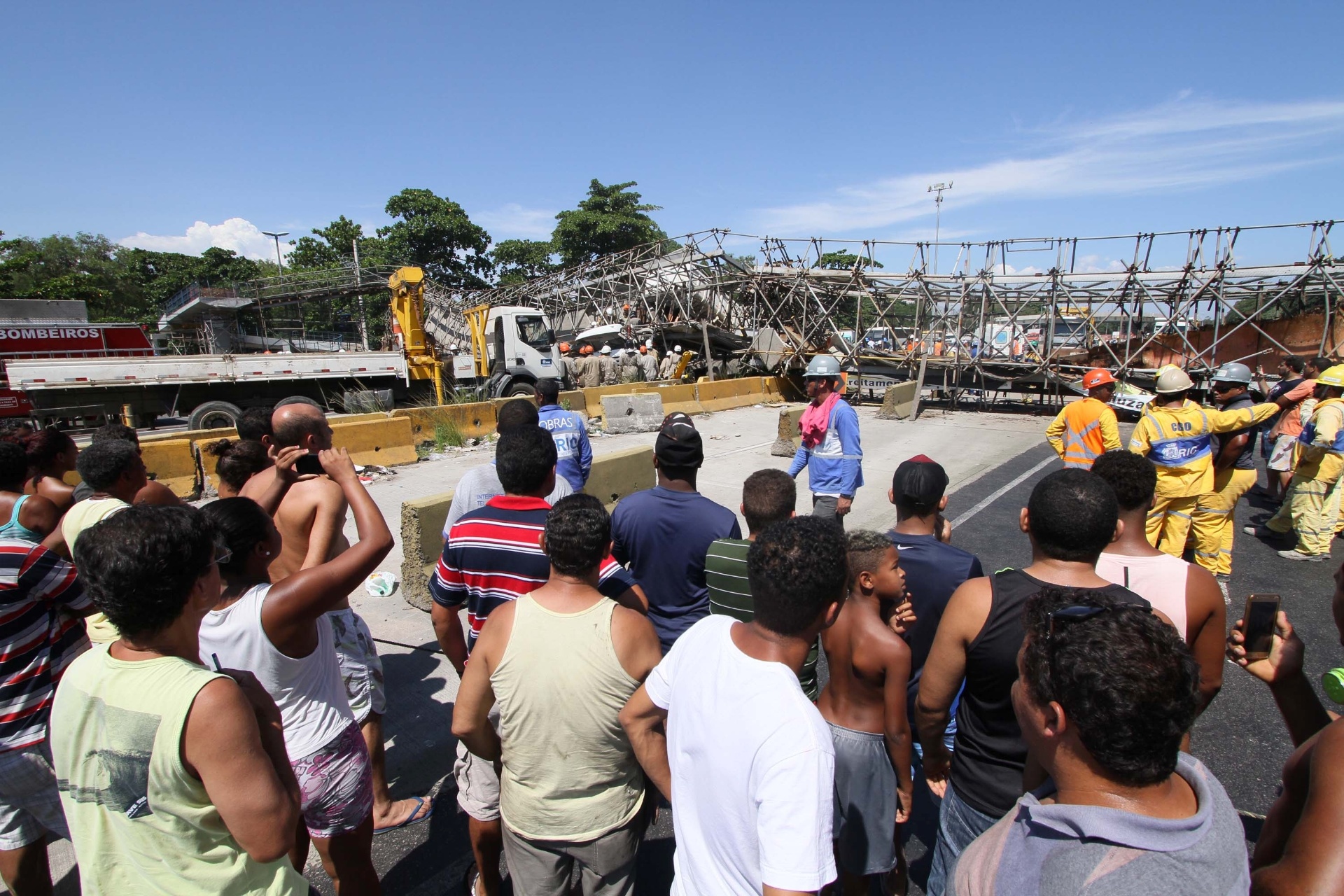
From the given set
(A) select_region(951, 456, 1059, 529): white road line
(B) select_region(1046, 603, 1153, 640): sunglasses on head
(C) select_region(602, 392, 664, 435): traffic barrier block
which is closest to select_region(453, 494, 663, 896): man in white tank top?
(B) select_region(1046, 603, 1153, 640): sunglasses on head

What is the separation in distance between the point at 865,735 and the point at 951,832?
1.33 feet

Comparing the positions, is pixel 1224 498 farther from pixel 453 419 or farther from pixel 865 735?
pixel 453 419

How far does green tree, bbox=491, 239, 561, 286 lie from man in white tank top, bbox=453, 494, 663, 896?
4169cm

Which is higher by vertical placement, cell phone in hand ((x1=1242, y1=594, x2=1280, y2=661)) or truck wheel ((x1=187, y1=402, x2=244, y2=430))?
cell phone in hand ((x1=1242, y1=594, x2=1280, y2=661))

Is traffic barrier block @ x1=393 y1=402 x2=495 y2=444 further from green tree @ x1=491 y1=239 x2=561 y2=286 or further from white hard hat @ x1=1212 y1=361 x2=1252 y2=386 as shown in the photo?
green tree @ x1=491 y1=239 x2=561 y2=286

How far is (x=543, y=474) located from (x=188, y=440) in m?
7.98

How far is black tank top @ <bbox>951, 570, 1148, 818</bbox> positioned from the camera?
6.21ft

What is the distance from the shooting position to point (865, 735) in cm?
211

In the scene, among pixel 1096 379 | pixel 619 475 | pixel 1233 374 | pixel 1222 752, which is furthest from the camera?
pixel 619 475

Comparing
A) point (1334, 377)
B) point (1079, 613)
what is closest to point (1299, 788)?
point (1079, 613)

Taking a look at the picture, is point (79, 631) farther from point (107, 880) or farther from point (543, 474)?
A: point (543, 474)

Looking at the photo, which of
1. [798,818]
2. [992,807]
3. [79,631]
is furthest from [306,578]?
[992,807]

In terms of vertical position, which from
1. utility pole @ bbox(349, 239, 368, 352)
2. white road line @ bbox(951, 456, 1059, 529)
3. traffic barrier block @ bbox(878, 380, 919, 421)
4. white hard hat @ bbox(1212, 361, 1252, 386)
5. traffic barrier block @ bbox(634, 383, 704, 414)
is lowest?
white road line @ bbox(951, 456, 1059, 529)

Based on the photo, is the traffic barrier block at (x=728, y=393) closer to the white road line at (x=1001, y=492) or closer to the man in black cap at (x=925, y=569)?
the white road line at (x=1001, y=492)
